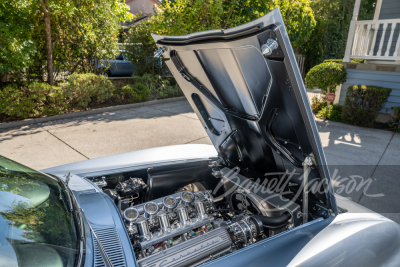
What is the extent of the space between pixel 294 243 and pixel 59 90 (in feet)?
23.7

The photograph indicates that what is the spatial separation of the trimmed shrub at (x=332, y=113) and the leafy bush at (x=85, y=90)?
247 inches

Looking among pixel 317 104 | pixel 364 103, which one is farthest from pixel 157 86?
pixel 364 103

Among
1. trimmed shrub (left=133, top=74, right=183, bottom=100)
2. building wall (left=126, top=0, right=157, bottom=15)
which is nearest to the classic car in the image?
trimmed shrub (left=133, top=74, right=183, bottom=100)

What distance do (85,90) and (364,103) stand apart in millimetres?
7406

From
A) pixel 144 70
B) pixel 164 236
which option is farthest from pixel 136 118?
pixel 164 236

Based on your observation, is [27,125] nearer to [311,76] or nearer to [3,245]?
[3,245]

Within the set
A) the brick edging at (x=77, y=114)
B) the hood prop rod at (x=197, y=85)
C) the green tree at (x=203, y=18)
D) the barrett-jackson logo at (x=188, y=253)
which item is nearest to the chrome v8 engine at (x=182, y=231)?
the barrett-jackson logo at (x=188, y=253)

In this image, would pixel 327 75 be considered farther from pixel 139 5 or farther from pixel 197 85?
pixel 139 5

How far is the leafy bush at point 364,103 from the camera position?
631 centimetres

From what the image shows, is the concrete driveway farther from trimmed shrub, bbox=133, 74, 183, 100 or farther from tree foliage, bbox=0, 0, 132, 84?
trimmed shrub, bbox=133, 74, 183, 100

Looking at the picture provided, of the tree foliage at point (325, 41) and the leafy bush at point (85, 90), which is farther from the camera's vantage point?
the tree foliage at point (325, 41)

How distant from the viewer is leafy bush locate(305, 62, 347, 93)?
695cm

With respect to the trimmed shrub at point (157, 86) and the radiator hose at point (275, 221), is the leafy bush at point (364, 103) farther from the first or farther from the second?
the radiator hose at point (275, 221)

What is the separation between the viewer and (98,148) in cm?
498
